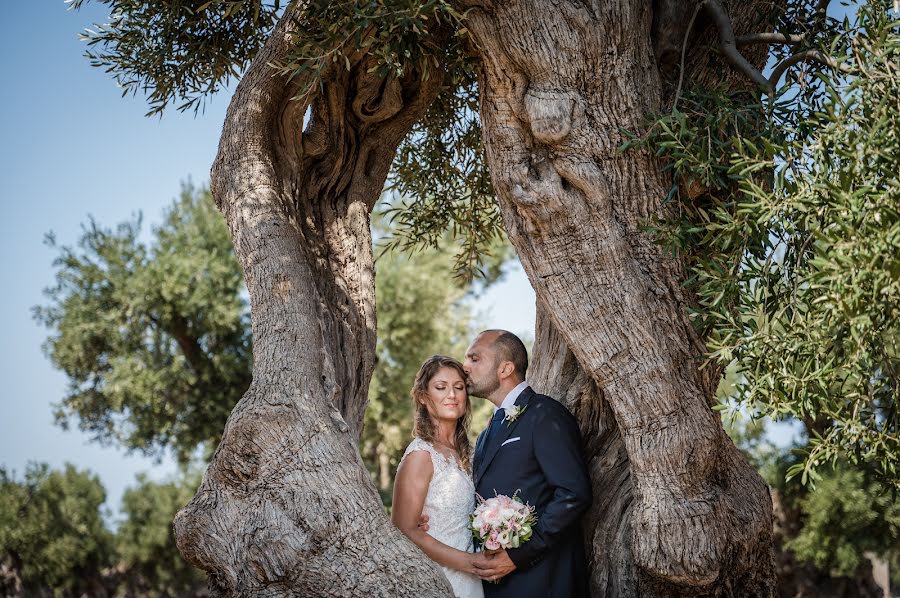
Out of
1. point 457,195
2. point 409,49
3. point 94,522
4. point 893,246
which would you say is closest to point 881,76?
point 893,246

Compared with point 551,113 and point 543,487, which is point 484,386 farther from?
point 551,113

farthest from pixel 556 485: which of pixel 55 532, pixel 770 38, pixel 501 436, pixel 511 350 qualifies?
pixel 55 532

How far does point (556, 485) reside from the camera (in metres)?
6.13

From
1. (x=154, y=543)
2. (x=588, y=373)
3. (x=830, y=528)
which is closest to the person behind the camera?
(x=588, y=373)

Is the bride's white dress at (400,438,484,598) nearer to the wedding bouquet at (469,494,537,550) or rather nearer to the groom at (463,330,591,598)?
the groom at (463,330,591,598)

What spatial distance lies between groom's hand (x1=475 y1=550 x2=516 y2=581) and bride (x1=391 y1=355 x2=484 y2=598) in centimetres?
7

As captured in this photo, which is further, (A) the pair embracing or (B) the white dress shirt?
(B) the white dress shirt

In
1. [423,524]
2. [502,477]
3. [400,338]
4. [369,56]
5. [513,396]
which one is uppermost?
[400,338]

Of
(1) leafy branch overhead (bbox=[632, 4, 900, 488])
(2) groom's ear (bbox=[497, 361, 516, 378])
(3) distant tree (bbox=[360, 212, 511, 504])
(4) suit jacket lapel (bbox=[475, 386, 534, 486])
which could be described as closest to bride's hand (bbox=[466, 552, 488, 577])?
(4) suit jacket lapel (bbox=[475, 386, 534, 486])

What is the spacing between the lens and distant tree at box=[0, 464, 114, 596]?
67.5 feet

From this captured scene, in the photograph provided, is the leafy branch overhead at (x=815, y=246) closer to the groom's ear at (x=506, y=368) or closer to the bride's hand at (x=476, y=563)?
the groom's ear at (x=506, y=368)

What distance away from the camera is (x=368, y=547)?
526cm

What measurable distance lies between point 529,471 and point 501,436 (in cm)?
37

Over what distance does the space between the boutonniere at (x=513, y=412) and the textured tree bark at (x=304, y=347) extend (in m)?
1.20
